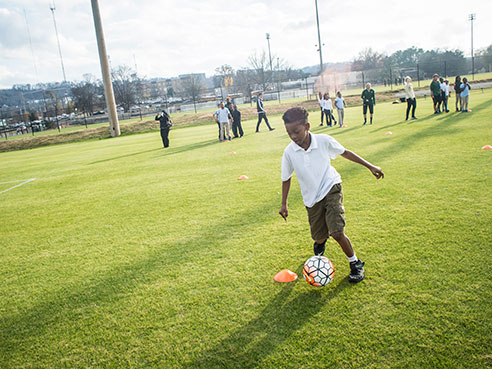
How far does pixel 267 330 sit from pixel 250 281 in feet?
2.85

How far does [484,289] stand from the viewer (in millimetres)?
3246

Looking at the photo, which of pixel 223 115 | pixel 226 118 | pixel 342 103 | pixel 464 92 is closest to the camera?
pixel 464 92

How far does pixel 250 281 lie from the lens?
388 cm

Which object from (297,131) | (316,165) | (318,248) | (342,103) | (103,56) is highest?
(103,56)

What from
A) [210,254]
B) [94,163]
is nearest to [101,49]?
[94,163]

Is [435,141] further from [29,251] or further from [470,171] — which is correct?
[29,251]

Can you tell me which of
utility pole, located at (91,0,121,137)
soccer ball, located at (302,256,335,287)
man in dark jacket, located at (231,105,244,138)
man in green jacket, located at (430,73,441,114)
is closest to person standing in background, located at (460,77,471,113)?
man in green jacket, located at (430,73,441,114)

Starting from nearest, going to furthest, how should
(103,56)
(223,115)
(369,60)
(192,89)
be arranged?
1. (223,115)
2. (103,56)
3. (192,89)
4. (369,60)

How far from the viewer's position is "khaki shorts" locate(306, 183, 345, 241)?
3.44 m

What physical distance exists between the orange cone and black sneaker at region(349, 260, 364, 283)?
0.62 m

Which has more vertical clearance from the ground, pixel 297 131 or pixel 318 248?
pixel 297 131

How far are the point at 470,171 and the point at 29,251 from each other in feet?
27.8

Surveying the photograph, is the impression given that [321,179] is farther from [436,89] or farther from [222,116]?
[436,89]

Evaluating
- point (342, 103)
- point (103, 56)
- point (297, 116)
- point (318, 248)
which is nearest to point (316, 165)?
point (297, 116)
